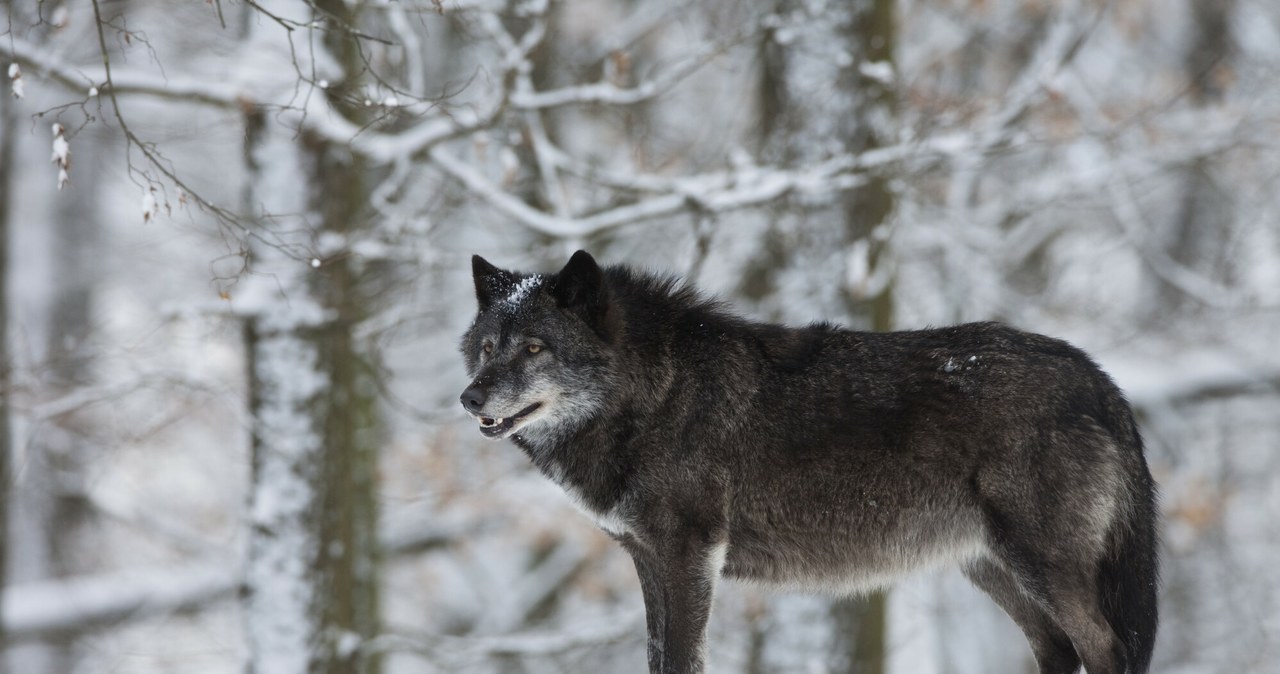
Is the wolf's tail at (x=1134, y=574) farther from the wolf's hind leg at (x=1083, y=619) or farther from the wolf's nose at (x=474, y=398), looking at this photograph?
the wolf's nose at (x=474, y=398)

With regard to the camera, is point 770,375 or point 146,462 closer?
point 770,375

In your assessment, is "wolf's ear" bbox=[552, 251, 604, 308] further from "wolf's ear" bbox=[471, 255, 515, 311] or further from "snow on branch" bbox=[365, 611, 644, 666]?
"snow on branch" bbox=[365, 611, 644, 666]

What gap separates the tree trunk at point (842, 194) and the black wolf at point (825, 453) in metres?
4.88

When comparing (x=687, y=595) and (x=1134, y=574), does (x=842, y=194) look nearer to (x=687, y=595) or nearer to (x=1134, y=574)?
(x=1134, y=574)

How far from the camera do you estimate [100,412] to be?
48.2ft

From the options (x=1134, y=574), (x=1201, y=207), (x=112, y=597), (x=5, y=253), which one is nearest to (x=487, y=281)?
(x=1134, y=574)

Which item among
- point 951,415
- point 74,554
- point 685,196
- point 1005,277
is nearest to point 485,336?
point 951,415

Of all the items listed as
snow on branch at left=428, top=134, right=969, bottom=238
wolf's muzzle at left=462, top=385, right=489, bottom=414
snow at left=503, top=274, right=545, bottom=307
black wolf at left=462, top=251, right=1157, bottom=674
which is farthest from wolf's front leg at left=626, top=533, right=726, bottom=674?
snow on branch at left=428, top=134, right=969, bottom=238

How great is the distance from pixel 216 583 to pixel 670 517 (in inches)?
395

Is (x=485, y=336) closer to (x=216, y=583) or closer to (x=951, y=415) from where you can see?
(x=951, y=415)

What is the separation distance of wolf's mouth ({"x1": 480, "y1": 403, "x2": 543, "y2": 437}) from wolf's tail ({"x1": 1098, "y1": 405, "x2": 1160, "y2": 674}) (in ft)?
7.40

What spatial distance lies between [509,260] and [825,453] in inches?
225

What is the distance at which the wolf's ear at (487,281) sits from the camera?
199 inches

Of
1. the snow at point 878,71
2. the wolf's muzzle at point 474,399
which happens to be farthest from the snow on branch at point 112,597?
the wolf's muzzle at point 474,399
